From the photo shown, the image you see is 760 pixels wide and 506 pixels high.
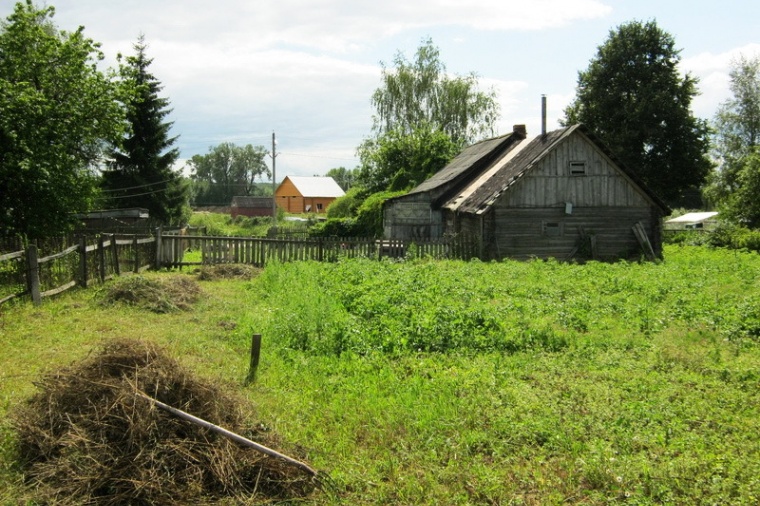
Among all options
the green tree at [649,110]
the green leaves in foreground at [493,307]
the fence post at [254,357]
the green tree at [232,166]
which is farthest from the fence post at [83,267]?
the green tree at [232,166]

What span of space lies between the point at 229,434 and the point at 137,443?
743 millimetres

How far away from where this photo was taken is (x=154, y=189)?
139 ft

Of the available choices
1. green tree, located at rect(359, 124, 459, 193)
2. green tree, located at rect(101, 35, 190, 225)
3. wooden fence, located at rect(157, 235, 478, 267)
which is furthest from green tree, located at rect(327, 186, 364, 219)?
wooden fence, located at rect(157, 235, 478, 267)

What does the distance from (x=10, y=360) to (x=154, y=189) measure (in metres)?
35.5

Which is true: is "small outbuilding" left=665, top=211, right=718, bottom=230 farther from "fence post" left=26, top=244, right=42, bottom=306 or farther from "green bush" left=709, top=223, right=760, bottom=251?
"fence post" left=26, top=244, right=42, bottom=306

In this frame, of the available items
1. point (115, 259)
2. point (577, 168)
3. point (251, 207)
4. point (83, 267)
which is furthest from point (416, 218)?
point (251, 207)

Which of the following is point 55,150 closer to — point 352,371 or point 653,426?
point 352,371

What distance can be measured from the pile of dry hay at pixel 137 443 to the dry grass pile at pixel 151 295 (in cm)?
668

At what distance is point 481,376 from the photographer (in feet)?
26.4

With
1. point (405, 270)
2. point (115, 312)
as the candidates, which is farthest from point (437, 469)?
point (405, 270)

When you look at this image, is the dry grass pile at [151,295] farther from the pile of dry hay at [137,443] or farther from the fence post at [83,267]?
the pile of dry hay at [137,443]

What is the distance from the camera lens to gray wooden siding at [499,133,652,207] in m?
24.7

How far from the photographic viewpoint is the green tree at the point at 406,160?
1559 inches

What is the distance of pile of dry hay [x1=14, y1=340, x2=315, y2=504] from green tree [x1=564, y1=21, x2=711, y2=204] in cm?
3816
